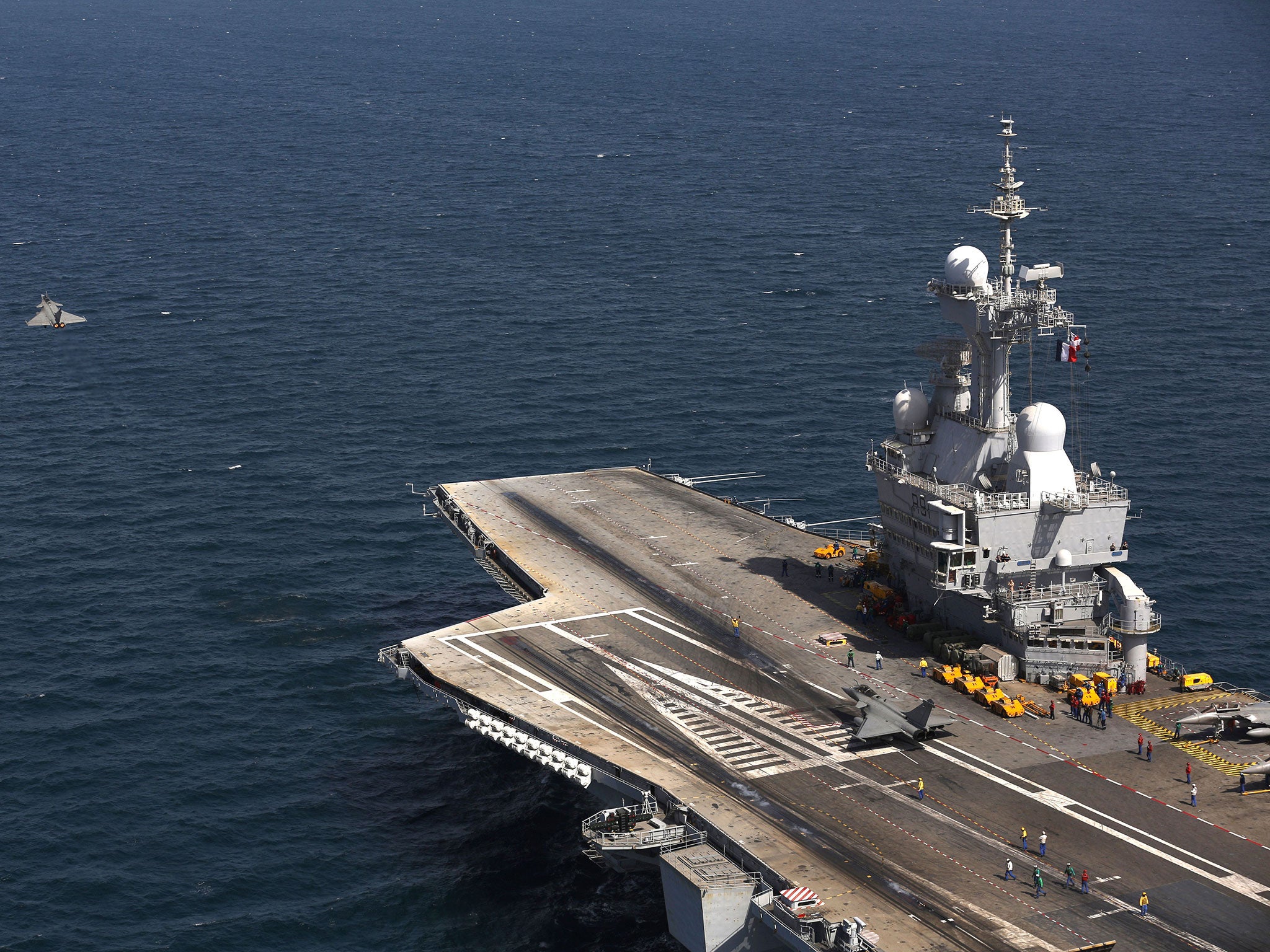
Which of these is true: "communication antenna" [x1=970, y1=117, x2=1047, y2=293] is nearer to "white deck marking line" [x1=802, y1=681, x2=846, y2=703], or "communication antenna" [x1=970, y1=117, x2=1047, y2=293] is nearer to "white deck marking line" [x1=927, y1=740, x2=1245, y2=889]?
"white deck marking line" [x1=802, y1=681, x2=846, y2=703]

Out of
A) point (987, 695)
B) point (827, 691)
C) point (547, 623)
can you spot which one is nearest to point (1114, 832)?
point (987, 695)

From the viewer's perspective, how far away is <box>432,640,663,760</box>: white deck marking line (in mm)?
84812

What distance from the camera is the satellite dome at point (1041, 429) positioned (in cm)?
9231

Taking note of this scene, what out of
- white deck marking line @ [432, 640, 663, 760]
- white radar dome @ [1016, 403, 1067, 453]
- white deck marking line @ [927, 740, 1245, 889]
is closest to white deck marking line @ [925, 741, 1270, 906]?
white deck marking line @ [927, 740, 1245, 889]

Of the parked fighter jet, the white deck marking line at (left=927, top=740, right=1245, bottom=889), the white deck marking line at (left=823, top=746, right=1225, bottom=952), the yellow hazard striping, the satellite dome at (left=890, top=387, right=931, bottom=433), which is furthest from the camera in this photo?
the satellite dome at (left=890, top=387, right=931, bottom=433)

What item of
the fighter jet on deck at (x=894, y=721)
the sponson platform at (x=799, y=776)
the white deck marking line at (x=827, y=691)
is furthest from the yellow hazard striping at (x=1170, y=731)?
the white deck marking line at (x=827, y=691)

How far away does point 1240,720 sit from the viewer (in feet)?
274

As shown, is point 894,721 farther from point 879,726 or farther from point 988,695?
point 988,695

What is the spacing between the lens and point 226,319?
183 meters

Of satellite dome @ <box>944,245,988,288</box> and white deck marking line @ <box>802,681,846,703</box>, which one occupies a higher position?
satellite dome @ <box>944,245,988,288</box>

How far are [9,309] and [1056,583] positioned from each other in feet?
451

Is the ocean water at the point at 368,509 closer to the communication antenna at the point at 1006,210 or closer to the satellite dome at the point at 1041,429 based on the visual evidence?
the satellite dome at the point at 1041,429

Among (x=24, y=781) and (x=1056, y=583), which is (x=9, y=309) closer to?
(x=24, y=781)

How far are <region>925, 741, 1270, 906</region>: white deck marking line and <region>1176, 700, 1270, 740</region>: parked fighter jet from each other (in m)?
10.5
